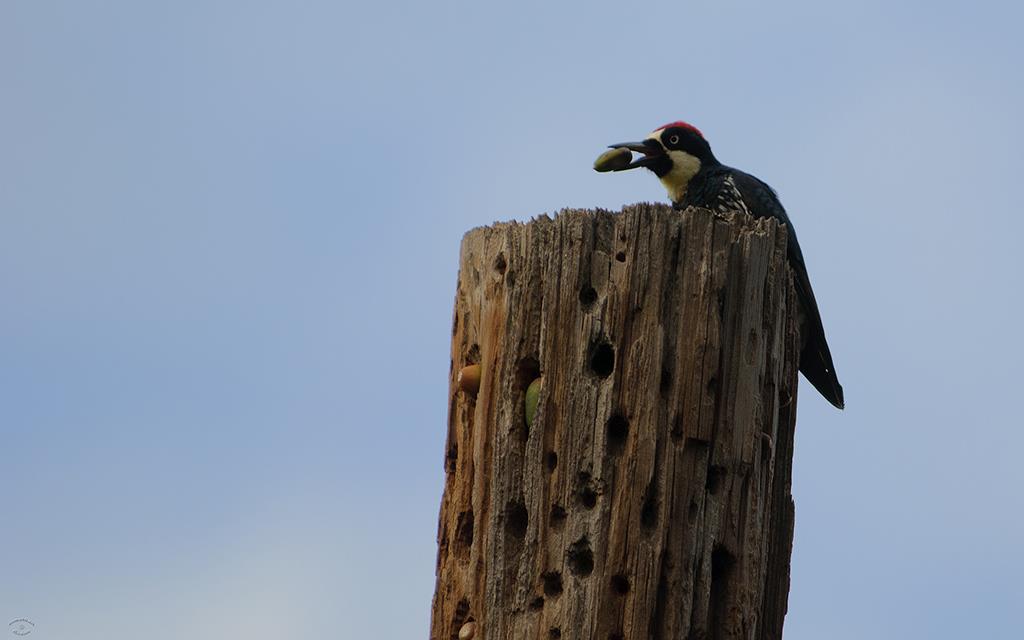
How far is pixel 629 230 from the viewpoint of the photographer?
512 cm

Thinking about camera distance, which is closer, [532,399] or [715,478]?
[715,478]

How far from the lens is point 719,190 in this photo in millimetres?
8008

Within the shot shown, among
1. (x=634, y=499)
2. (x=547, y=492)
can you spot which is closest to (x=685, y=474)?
(x=634, y=499)

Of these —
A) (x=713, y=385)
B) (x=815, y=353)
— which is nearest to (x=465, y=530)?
(x=713, y=385)

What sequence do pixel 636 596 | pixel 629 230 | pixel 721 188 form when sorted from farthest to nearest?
pixel 721 188 → pixel 629 230 → pixel 636 596

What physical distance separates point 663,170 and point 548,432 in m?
3.69

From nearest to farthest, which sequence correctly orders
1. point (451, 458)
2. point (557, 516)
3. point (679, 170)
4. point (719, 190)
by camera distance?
point (557, 516) < point (451, 458) < point (719, 190) < point (679, 170)

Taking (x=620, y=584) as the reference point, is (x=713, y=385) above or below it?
above

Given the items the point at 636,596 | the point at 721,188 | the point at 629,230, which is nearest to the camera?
the point at 636,596

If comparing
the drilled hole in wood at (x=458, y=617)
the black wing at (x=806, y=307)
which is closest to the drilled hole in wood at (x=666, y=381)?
the drilled hole in wood at (x=458, y=617)

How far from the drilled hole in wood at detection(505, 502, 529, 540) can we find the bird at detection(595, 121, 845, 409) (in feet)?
8.18

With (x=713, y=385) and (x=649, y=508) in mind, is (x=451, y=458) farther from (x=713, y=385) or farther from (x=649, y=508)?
(x=713, y=385)

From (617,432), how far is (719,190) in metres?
3.36

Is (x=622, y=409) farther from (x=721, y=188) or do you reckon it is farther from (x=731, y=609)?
(x=721, y=188)
